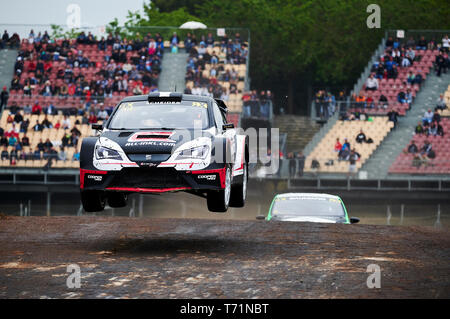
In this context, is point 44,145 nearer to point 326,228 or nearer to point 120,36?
point 120,36

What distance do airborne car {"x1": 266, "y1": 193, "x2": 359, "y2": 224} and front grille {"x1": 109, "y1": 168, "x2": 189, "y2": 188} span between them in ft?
18.8

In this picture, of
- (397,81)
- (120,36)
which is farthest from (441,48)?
(120,36)

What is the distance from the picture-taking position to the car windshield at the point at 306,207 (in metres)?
15.1

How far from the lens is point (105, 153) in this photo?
9.65 m

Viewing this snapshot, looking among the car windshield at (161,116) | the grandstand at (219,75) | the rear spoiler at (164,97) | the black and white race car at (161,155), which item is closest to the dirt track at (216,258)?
the black and white race car at (161,155)

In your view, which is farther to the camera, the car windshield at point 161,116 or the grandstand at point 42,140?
the grandstand at point 42,140

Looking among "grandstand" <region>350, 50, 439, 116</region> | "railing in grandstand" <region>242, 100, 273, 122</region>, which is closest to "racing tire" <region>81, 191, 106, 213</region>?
"railing in grandstand" <region>242, 100, 273, 122</region>

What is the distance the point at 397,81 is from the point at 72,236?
26.8 m

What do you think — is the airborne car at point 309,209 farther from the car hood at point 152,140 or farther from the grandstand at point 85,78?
the grandstand at point 85,78

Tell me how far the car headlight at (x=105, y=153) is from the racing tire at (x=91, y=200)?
22.1 inches

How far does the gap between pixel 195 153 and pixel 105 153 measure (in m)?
1.14

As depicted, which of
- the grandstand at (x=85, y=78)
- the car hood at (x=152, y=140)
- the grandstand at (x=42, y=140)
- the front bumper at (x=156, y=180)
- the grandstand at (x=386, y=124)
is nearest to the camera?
the front bumper at (x=156, y=180)

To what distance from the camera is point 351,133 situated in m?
31.7

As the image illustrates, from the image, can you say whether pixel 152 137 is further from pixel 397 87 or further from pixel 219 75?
pixel 397 87
